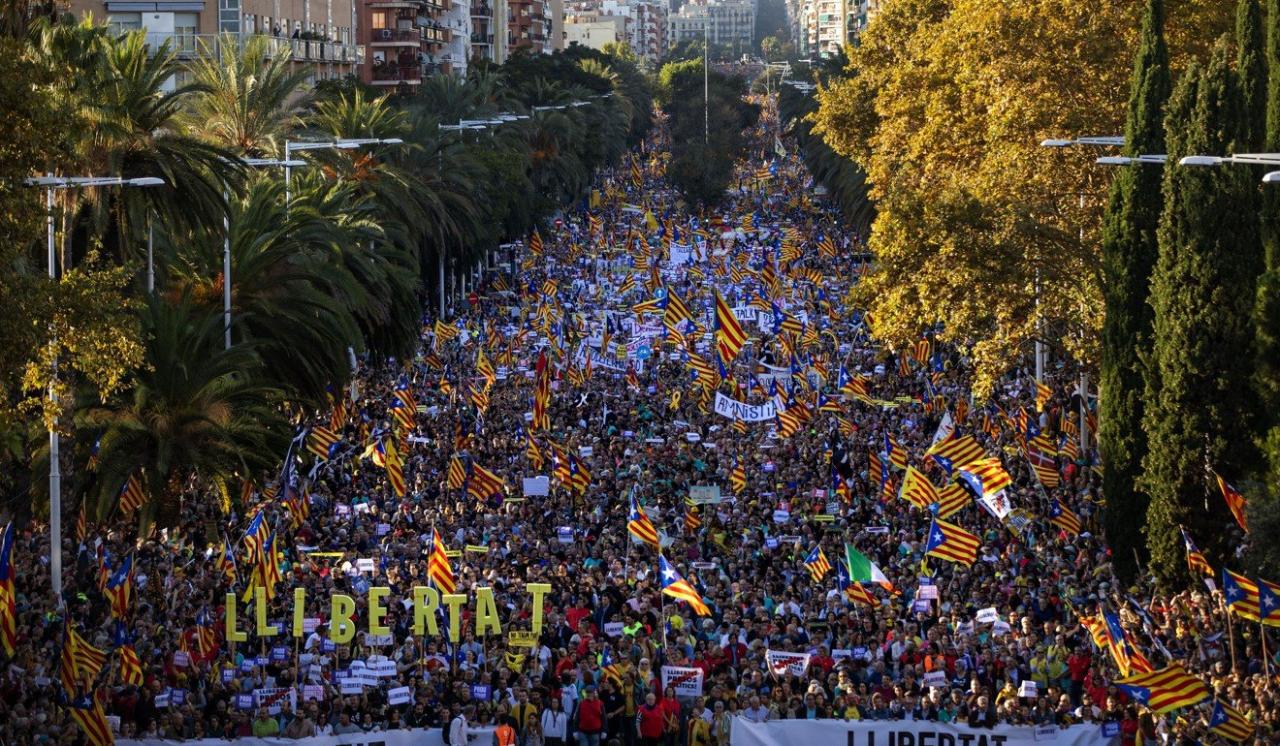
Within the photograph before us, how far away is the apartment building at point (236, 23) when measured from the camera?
6438 cm

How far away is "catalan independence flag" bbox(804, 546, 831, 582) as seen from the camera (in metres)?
23.9

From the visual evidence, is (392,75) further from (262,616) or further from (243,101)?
(262,616)

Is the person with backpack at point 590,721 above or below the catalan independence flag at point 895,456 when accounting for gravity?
below

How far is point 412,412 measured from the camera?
35.5 metres

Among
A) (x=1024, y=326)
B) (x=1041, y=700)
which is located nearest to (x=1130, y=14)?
(x=1024, y=326)

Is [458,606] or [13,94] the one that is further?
[458,606]

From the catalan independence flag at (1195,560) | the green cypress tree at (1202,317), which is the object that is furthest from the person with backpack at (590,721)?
the green cypress tree at (1202,317)

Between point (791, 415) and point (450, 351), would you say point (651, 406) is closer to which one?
point (791, 415)

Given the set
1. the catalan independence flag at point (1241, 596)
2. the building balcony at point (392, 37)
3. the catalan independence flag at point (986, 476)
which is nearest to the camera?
the catalan independence flag at point (1241, 596)

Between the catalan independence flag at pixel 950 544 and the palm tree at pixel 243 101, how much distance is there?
21.1 m

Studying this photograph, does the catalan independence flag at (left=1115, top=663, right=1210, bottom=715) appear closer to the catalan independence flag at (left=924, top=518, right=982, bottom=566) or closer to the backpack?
the catalan independence flag at (left=924, top=518, right=982, bottom=566)

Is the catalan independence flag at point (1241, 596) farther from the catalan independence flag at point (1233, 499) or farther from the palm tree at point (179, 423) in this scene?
the palm tree at point (179, 423)

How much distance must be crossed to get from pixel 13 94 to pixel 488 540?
1172 cm

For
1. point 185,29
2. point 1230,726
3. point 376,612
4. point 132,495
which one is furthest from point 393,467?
point 185,29
